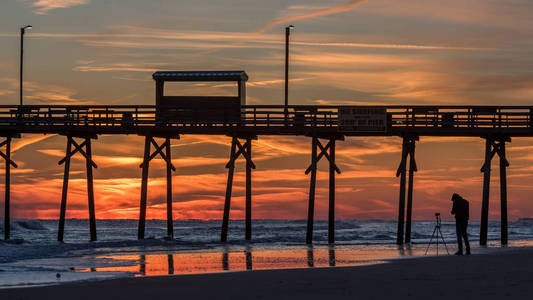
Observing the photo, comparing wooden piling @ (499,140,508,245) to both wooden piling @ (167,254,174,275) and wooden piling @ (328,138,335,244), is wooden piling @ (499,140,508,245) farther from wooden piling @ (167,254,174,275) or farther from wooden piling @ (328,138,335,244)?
wooden piling @ (167,254,174,275)

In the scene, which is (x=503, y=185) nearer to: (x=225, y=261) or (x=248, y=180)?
(x=248, y=180)

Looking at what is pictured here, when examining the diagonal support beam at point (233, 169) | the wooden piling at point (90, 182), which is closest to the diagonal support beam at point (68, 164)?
the wooden piling at point (90, 182)

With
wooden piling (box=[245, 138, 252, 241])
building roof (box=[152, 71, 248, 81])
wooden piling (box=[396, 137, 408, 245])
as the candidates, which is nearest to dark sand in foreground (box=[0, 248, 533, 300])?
wooden piling (box=[396, 137, 408, 245])

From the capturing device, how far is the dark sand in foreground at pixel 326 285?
14477 mm

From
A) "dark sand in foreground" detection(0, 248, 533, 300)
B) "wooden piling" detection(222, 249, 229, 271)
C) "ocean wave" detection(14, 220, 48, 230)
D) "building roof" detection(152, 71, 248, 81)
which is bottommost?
"ocean wave" detection(14, 220, 48, 230)

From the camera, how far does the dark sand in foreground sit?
47.5 feet

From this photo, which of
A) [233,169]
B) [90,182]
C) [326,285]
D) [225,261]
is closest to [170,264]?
[225,261]

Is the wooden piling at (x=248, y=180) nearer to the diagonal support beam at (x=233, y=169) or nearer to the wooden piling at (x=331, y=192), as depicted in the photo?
the diagonal support beam at (x=233, y=169)

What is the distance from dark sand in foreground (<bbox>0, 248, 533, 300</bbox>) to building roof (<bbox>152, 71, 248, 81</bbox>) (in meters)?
21.2

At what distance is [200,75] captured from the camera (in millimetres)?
39938

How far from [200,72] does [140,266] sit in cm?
1945

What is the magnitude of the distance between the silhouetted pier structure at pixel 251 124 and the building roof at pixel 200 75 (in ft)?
0.16

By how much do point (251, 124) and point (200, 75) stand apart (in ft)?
14.7

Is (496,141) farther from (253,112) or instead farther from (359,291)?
(359,291)
